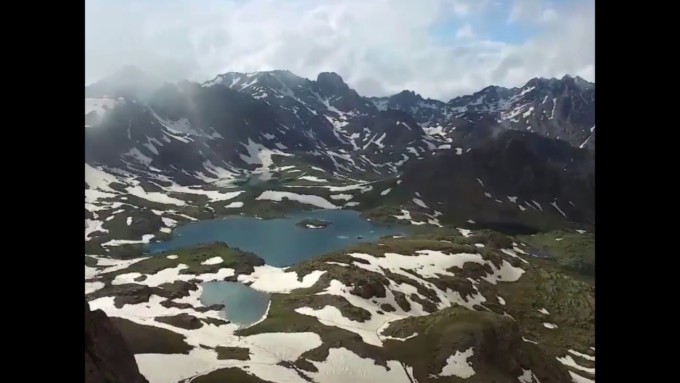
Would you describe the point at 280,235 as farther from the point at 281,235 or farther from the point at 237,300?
the point at 237,300

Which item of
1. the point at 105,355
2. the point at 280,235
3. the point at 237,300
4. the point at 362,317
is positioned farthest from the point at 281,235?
the point at 105,355

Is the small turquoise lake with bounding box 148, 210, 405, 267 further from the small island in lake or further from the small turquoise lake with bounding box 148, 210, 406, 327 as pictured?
the small island in lake

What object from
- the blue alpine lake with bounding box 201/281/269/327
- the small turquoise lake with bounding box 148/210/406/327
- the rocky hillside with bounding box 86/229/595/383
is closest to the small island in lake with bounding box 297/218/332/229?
the small turquoise lake with bounding box 148/210/406/327

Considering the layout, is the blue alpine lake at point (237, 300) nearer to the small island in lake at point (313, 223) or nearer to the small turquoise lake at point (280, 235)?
the small turquoise lake at point (280, 235)

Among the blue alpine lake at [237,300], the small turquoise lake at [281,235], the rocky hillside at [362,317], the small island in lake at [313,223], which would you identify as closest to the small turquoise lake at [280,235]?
the small turquoise lake at [281,235]

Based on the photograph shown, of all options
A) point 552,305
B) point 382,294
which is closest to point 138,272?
point 382,294
